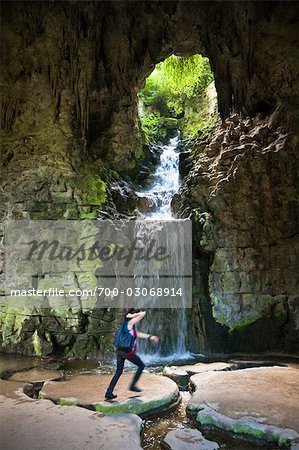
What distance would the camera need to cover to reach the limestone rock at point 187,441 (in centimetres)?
370

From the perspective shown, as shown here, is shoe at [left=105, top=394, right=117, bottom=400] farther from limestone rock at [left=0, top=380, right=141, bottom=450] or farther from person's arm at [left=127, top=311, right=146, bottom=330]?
person's arm at [left=127, top=311, right=146, bottom=330]

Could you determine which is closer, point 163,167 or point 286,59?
point 286,59

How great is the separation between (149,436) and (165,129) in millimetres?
12720

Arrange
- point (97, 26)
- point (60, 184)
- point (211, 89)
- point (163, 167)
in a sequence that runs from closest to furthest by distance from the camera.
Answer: point (60, 184) < point (97, 26) < point (163, 167) < point (211, 89)

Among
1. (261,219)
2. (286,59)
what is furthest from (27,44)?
(261,219)

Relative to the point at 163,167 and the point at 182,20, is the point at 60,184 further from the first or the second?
the point at 182,20

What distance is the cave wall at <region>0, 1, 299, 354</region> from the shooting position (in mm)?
8914

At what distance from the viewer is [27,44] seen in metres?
10.0

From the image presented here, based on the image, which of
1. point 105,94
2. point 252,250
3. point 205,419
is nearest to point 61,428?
point 205,419

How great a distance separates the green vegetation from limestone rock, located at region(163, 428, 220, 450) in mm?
10498

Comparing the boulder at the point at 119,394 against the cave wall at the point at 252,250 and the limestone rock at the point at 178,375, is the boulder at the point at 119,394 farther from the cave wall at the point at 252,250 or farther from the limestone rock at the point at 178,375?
the cave wall at the point at 252,250

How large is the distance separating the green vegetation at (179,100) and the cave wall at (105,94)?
229 centimetres

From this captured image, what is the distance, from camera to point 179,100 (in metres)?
15.9

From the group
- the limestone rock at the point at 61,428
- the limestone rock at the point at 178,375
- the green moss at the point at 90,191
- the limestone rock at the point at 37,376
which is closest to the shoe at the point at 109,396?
the limestone rock at the point at 61,428
